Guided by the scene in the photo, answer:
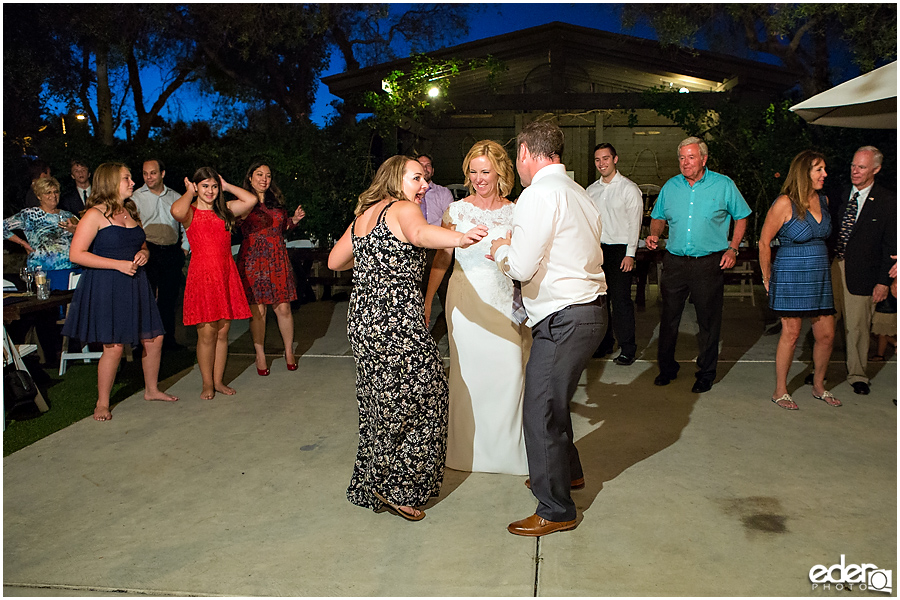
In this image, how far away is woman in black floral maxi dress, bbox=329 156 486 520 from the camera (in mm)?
3143

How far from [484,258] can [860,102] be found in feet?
9.23

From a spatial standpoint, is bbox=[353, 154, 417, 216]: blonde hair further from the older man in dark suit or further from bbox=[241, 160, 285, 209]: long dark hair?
the older man in dark suit

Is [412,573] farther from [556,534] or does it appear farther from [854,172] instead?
[854,172]

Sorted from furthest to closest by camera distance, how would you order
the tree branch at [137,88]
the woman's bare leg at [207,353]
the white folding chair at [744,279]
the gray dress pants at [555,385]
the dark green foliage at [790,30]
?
the tree branch at [137,88], the dark green foliage at [790,30], the white folding chair at [744,279], the woman's bare leg at [207,353], the gray dress pants at [555,385]

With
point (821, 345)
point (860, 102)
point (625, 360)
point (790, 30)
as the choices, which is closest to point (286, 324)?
point (625, 360)

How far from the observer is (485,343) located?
369cm

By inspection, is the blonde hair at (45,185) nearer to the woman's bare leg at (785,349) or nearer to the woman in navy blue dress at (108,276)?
the woman in navy blue dress at (108,276)

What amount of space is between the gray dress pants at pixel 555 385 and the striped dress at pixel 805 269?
226 centimetres

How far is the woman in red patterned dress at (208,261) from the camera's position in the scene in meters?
4.95

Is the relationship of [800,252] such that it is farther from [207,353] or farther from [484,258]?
[207,353]

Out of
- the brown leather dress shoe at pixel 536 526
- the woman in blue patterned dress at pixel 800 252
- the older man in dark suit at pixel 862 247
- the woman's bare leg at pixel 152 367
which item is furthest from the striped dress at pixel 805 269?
the woman's bare leg at pixel 152 367

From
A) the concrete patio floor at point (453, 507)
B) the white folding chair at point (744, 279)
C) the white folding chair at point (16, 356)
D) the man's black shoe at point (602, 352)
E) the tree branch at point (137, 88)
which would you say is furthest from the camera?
the tree branch at point (137, 88)

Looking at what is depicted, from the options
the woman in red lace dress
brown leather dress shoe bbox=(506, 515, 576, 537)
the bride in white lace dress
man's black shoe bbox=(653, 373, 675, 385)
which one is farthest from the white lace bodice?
the woman in red lace dress

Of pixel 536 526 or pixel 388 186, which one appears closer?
pixel 536 526
